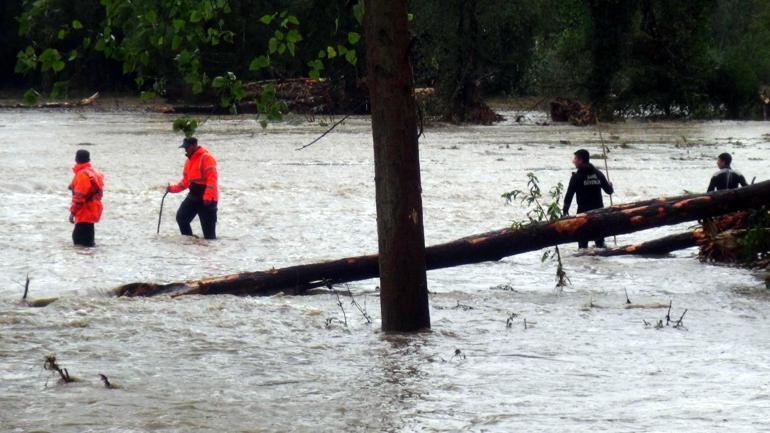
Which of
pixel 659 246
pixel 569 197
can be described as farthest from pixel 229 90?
pixel 659 246

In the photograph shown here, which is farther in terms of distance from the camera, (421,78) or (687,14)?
(421,78)

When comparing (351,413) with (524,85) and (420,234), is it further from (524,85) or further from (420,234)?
(524,85)

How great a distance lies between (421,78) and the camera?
56156mm

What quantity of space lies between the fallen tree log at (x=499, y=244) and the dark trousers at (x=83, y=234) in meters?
4.51

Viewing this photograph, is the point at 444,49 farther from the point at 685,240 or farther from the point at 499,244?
the point at 499,244

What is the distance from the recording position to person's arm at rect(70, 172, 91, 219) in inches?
667

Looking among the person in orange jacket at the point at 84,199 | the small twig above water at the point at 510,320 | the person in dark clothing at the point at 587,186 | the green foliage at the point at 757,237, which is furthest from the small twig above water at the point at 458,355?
the person in orange jacket at the point at 84,199

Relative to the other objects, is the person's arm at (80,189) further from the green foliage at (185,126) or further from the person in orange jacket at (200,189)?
the green foliage at (185,126)

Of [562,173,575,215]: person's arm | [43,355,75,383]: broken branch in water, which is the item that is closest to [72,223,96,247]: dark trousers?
[562,173,575,215]: person's arm

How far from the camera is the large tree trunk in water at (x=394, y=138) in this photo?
986 cm

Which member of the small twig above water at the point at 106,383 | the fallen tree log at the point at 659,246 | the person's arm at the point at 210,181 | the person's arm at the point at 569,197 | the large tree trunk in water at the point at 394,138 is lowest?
the fallen tree log at the point at 659,246

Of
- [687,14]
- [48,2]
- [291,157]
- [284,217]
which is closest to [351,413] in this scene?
[48,2]

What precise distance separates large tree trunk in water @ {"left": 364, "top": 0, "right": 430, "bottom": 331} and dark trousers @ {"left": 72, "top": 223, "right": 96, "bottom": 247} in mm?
7978

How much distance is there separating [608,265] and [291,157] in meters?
18.5
